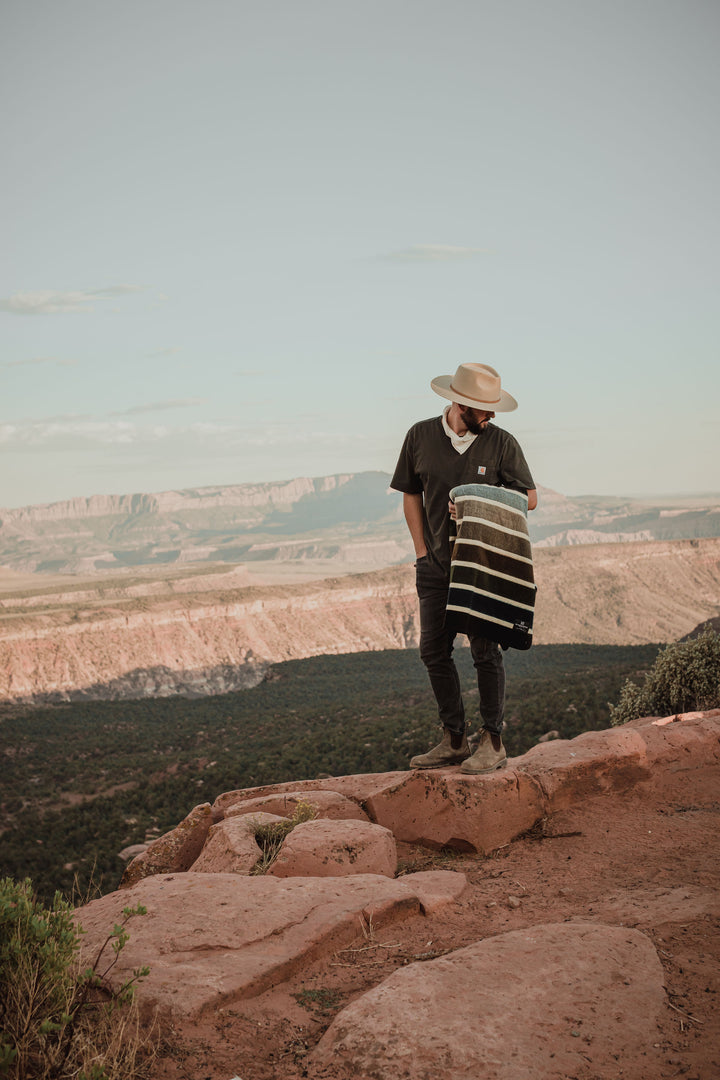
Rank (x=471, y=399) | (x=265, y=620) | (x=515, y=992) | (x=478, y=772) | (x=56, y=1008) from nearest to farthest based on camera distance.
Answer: (x=56, y=1008) → (x=515, y=992) → (x=471, y=399) → (x=478, y=772) → (x=265, y=620)

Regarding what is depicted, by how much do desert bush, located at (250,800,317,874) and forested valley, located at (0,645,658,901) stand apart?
6.17 meters

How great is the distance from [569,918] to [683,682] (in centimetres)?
1124

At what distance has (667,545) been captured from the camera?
3460 inches

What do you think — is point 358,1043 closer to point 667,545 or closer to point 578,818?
point 578,818

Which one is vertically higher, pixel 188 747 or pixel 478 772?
pixel 478 772

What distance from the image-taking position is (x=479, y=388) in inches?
210

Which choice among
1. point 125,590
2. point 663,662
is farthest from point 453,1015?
point 125,590

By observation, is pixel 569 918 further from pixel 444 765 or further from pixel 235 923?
pixel 444 765

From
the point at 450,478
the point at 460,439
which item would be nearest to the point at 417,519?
the point at 450,478

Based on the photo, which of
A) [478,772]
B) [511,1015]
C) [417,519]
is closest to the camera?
[511,1015]

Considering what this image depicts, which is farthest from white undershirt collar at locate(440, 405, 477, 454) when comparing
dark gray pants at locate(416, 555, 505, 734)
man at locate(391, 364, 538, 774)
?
dark gray pants at locate(416, 555, 505, 734)

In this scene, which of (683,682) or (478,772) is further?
(683,682)

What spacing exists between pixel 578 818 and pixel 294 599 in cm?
7308

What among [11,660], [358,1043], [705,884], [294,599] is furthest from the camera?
[294,599]
